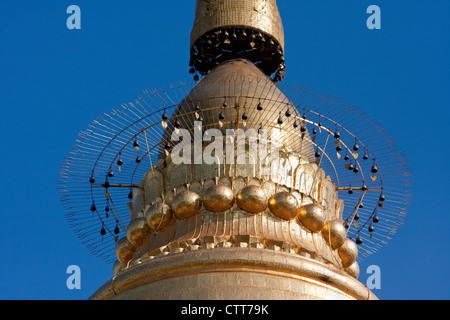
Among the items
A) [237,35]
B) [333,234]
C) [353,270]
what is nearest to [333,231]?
[333,234]

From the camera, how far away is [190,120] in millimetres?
29531

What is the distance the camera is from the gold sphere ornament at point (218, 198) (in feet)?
89.2

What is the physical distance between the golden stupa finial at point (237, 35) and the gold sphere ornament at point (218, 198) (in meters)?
6.16

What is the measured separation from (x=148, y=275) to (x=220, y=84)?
618 cm

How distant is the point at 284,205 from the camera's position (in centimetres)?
2720

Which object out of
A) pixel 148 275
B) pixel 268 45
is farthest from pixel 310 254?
pixel 268 45

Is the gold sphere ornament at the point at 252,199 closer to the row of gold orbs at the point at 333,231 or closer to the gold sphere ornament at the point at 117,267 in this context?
the row of gold orbs at the point at 333,231

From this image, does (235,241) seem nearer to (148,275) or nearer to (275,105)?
(148,275)

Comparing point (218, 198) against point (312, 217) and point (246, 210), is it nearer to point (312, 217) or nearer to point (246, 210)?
point (246, 210)

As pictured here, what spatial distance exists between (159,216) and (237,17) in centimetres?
713

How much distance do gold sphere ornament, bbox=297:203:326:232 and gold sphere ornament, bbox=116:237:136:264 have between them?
391 cm

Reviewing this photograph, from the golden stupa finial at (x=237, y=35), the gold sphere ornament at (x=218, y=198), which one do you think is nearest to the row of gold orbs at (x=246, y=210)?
the gold sphere ornament at (x=218, y=198)
